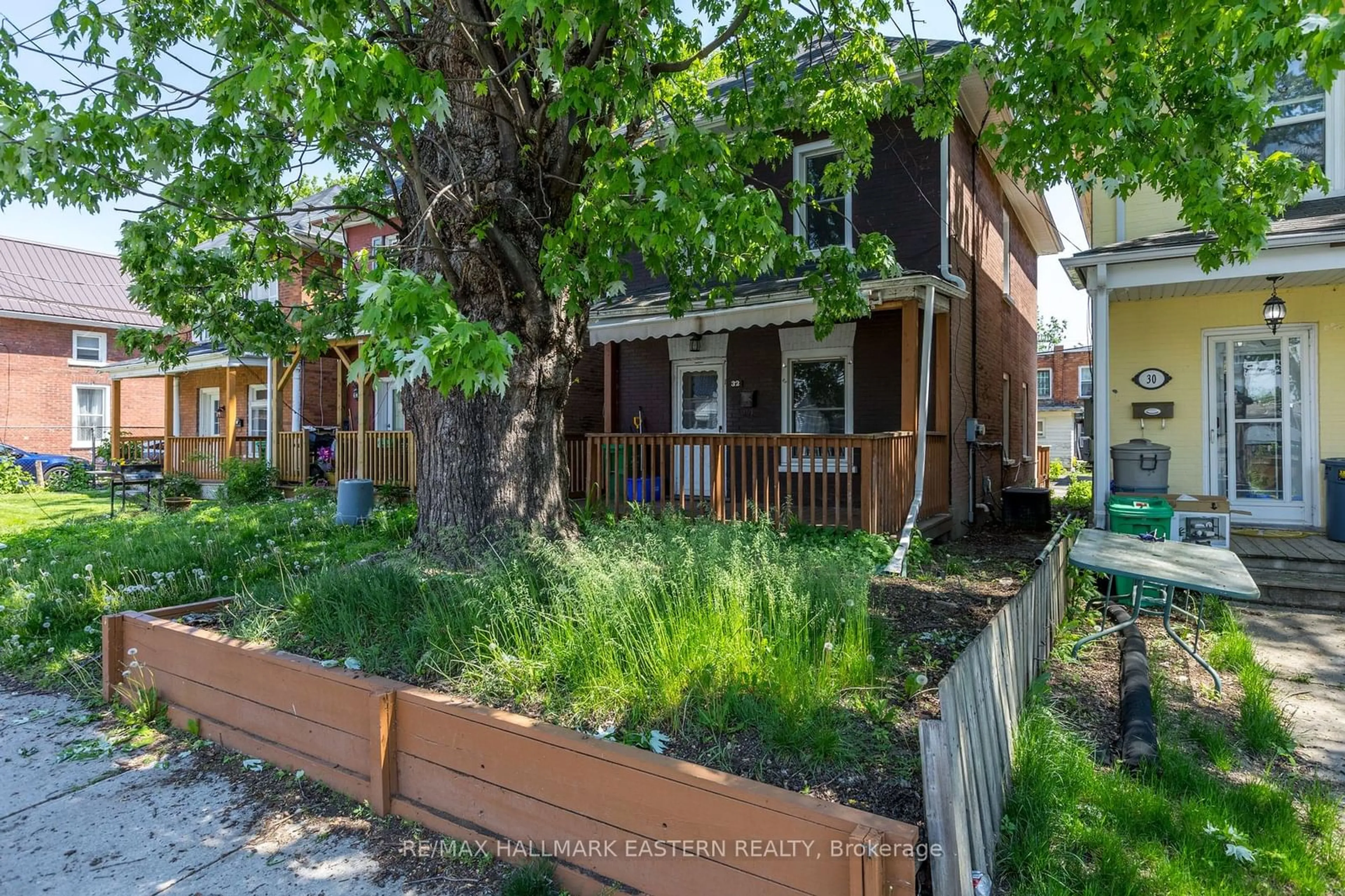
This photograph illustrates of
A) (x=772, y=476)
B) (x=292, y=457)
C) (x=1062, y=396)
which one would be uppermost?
(x=1062, y=396)

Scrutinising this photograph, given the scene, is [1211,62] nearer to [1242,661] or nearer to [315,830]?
[1242,661]

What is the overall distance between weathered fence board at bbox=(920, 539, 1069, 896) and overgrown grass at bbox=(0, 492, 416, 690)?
4.74 metres

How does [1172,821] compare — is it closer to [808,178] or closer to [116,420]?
[808,178]

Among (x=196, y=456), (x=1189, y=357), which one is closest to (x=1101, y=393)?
(x=1189, y=357)

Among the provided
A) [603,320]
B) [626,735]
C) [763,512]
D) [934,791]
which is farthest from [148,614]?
[603,320]

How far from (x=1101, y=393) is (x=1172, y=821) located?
5710 mm

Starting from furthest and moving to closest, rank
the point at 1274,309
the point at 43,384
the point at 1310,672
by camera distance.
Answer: the point at 43,384
the point at 1274,309
the point at 1310,672

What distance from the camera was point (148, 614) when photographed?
4715 millimetres

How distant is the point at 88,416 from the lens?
74.1 ft

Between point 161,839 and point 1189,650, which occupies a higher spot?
point 1189,650

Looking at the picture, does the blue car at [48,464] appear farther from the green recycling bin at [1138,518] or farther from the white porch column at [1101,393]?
the green recycling bin at [1138,518]

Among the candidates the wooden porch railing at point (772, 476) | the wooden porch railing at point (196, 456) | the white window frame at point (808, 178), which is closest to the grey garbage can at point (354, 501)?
the wooden porch railing at point (772, 476)

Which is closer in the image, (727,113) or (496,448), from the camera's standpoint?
(496,448)

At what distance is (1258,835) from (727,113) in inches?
267
